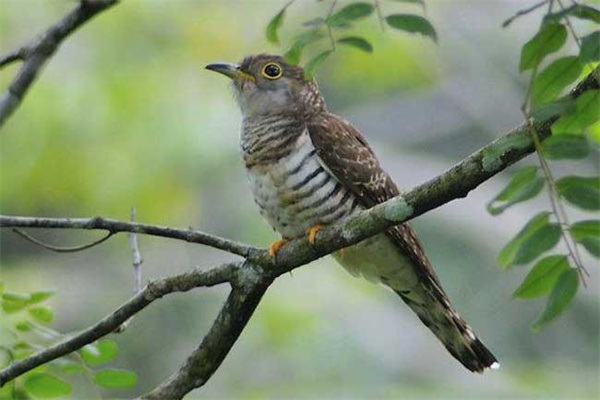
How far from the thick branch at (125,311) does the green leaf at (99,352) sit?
81 mm

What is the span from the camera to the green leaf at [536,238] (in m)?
2.37

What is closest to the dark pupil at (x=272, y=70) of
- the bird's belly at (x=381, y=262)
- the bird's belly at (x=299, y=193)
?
the bird's belly at (x=299, y=193)

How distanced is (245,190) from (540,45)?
27.9 ft

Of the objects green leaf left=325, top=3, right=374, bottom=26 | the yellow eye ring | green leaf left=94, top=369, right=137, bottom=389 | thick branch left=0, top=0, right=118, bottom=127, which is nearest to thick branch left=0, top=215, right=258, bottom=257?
green leaf left=94, top=369, right=137, bottom=389

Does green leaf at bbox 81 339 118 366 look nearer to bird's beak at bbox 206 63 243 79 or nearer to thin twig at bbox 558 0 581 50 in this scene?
bird's beak at bbox 206 63 243 79

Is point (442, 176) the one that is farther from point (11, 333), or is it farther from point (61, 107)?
point (61, 107)

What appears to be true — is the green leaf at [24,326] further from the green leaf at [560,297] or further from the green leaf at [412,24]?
the green leaf at [560,297]

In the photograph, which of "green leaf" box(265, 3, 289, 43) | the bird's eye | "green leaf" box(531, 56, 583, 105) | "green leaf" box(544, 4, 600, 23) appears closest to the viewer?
"green leaf" box(544, 4, 600, 23)

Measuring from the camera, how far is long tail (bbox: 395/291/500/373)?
12.8 feet

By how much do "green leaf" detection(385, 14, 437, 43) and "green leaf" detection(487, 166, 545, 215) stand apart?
0.98 ft

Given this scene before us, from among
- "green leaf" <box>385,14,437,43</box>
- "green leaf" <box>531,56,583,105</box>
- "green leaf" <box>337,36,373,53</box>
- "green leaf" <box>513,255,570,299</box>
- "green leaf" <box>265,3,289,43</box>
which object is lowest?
"green leaf" <box>513,255,570,299</box>

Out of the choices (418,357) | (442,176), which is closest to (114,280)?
(418,357)

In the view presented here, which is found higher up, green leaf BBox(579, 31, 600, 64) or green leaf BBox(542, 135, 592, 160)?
green leaf BBox(579, 31, 600, 64)

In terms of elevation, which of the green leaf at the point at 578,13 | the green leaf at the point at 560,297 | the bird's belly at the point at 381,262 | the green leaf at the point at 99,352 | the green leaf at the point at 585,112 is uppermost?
the bird's belly at the point at 381,262
